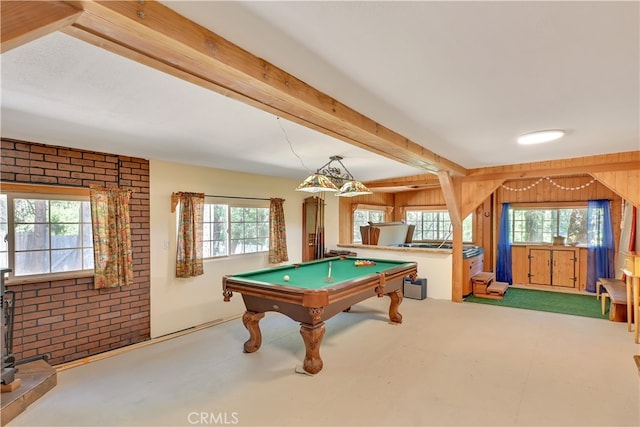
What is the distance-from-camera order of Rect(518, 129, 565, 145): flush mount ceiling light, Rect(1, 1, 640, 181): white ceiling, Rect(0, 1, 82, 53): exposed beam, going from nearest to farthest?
Rect(0, 1, 82, 53): exposed beam, Rect(1, 1, 640, 181): white ceiling, Rect(518, 129, 565, 145): flush mount ceiling light

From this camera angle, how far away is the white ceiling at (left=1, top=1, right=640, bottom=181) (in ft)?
4.45

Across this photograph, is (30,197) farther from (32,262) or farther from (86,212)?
(32,262)

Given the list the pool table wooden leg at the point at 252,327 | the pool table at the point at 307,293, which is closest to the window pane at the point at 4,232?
the pool table at the point at 307,293

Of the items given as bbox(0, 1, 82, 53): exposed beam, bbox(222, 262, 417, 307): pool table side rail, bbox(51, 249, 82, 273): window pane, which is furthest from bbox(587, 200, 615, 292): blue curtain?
bbox(51, 249, 82, 273): window pane

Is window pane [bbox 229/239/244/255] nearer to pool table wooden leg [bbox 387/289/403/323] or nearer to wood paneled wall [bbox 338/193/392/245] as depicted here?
pool table wooden leg [bbox 387/289/403/323]

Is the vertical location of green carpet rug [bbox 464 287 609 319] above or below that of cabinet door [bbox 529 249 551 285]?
below

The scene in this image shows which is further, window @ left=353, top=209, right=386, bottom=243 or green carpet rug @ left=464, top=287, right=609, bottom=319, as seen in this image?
window @ left=353, top=209, right=386, bottom=243

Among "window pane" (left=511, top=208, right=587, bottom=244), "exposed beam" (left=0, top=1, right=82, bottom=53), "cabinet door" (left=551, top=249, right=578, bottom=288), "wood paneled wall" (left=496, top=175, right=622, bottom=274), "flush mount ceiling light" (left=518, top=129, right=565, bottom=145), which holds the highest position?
"flush mount ceiling light" (left=518, top=129, right=565, bottom=145)

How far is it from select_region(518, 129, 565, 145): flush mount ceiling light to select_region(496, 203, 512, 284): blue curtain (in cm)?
386

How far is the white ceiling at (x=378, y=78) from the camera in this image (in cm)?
136

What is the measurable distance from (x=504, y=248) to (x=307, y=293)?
5844mm

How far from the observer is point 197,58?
1429 mm

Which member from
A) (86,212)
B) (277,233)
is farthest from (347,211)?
(86,212)

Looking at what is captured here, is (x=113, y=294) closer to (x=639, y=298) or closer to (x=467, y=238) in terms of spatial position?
(x=639, y=298)
